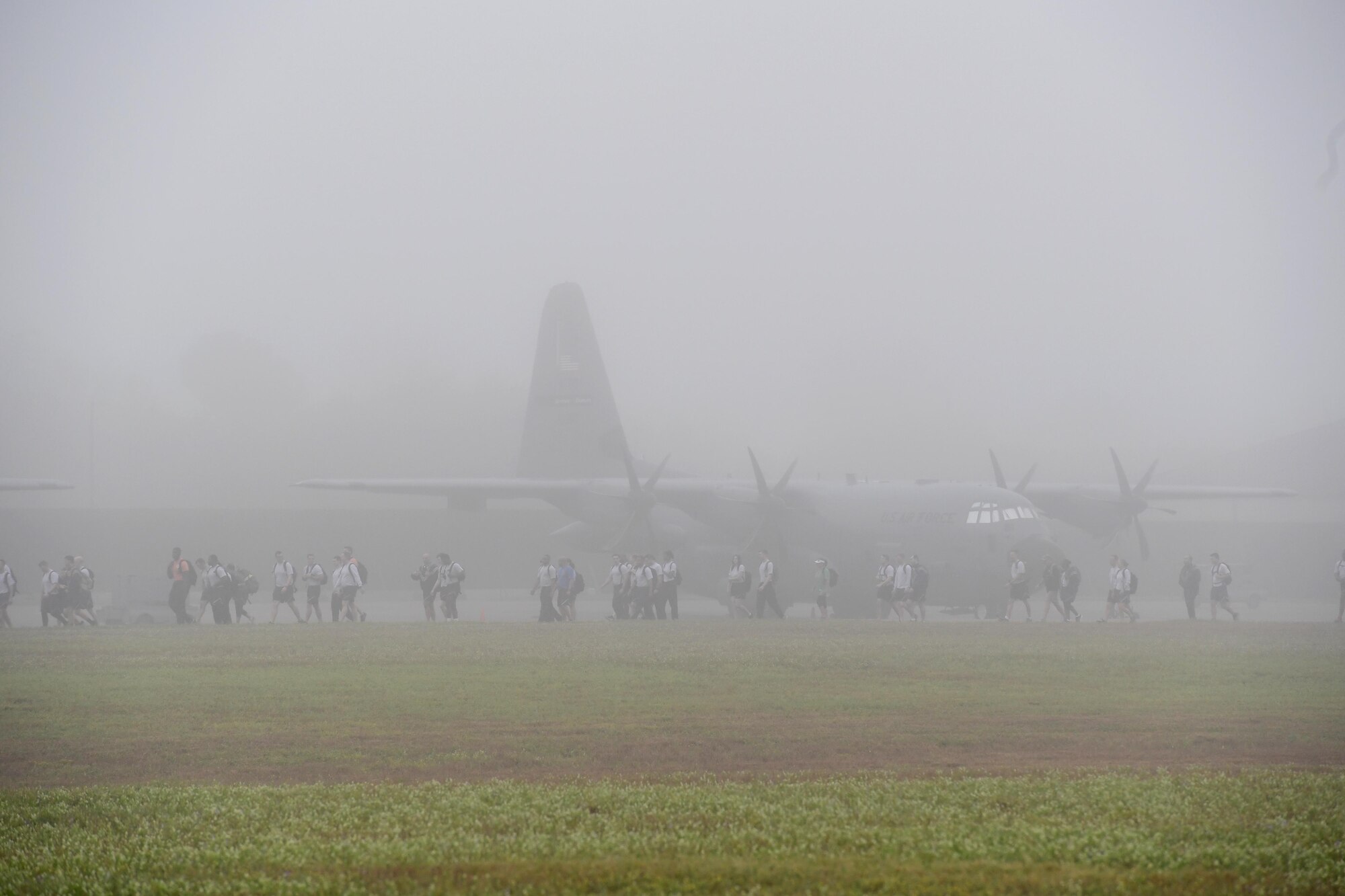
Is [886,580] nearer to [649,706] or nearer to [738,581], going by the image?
[738,581]

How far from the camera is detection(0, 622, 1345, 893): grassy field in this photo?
594 cm

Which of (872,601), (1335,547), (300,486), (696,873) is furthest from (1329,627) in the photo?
(1335,547)

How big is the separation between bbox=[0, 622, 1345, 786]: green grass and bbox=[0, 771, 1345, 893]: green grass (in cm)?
91

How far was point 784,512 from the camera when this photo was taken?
3030cm

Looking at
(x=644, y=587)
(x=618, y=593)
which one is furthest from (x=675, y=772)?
(x=618, y=593)

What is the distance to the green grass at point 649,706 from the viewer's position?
9.34 m

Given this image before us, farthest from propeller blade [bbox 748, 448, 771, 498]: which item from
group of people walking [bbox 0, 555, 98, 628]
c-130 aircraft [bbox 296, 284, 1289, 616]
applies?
group of people walking [bbox 0, 555, 98, 628]

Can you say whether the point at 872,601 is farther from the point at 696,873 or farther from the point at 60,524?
the point at 60,524

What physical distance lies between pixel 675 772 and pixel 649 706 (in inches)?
146

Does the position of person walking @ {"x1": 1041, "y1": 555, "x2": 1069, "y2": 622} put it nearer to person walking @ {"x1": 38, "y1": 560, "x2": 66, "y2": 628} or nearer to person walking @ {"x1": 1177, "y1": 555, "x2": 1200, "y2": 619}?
person walking @ {"x1": 1177, "y1": 555, "x2": 1200, "y2": 619}

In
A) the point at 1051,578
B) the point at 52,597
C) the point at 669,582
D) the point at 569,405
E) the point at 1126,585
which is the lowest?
the point at 52,597

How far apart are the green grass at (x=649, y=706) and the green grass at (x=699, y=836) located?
0.91m

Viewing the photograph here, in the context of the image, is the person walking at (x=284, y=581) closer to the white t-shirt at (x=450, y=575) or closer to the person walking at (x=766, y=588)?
the white t-shirt at (x=450, y=575)

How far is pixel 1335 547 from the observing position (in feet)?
162
